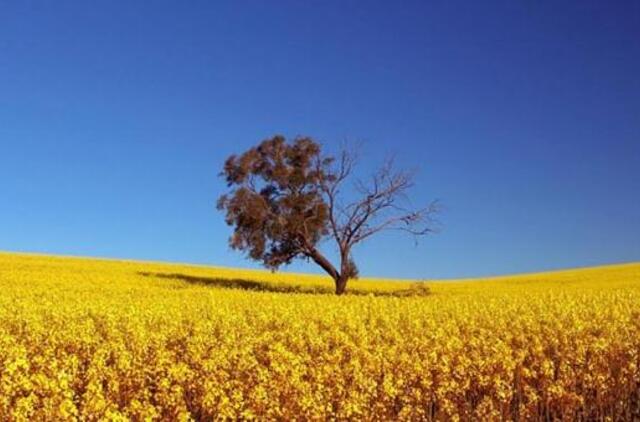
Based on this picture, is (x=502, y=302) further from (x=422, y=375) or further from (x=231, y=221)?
(x=231, y=221)

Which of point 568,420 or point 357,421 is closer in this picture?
point 357,421

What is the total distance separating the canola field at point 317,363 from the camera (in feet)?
29.6

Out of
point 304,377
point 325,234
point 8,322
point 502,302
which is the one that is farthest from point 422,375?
point 325,234

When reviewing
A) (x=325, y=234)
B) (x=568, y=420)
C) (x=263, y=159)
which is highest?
(x=263, y=159)

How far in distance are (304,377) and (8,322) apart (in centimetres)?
951

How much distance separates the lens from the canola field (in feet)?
29.6

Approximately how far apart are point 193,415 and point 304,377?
90.8 inches

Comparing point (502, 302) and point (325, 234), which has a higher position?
point (325, 234)

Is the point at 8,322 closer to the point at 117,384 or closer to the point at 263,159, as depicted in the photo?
the point at 117,384

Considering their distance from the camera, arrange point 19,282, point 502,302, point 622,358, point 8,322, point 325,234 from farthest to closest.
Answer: point 325,234 → point 19,282 → point 502,302 → point 8,322 → point 622,358

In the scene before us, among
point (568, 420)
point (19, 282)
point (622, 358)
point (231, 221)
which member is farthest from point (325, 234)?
point (568, 420)

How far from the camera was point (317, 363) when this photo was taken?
12352mm

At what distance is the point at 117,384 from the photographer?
10203 mm

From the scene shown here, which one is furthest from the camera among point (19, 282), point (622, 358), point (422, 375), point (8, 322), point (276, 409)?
point (19, 282)
